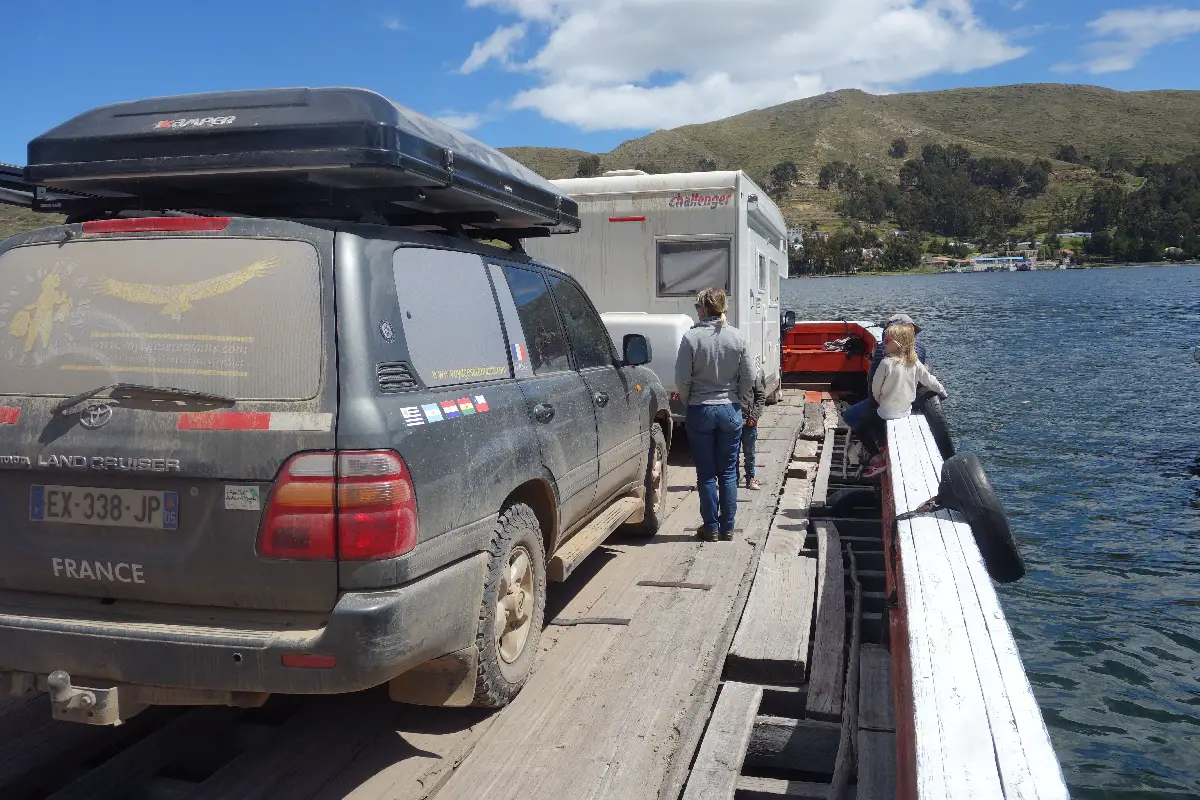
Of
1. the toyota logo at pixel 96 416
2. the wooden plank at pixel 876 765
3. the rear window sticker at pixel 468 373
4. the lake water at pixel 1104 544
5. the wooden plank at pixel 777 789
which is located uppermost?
the rear window sticker at pixel 468 373

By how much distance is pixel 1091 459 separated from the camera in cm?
1443

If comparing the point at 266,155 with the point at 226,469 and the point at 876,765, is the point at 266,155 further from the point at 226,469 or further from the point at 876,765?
the point at 876,765

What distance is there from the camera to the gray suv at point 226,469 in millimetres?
3125

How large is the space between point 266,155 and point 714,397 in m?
3.95

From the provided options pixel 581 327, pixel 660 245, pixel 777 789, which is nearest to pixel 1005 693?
pixel 777 789

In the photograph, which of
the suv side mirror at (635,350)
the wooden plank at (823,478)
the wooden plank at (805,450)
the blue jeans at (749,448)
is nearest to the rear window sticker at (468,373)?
the suv side mirror at (635,350)

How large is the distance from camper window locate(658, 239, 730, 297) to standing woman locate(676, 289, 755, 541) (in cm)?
331

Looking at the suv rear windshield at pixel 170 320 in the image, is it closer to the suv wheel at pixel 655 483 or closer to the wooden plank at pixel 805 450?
the suv wheel at pixel 655 483

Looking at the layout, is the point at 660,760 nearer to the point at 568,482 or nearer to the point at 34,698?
the point at 568,482

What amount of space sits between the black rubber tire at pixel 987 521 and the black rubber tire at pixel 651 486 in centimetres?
228

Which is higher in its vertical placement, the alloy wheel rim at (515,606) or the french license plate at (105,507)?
the french license plate at (105,507)

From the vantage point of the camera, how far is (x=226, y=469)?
313 cm

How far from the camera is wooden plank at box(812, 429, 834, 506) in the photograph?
8859mm

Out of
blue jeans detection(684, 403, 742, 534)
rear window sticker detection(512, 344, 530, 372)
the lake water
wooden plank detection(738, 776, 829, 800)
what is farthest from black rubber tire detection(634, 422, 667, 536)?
wooden plank detection(738, 776, 829, 800)
